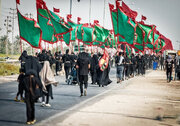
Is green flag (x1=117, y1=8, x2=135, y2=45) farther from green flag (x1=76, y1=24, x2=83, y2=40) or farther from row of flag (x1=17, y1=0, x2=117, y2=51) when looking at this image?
green flag (x1=76, y1=24, x2=83, y2=40)

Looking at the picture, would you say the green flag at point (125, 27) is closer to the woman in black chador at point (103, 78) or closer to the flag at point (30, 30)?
the woman in black chador at point (103, 78)

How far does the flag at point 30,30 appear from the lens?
15.0 metres

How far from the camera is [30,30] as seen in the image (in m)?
15.2

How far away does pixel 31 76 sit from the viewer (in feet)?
26.7

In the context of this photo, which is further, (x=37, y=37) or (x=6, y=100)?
(x=37, y=37)

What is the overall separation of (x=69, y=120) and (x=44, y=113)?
1370mm

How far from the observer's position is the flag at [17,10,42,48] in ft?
49.2

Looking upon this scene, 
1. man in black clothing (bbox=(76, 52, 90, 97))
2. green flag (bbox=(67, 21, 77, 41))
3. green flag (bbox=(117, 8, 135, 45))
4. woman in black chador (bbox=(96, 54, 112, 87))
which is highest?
green flag (bbox=(67, 21, 77, 41))

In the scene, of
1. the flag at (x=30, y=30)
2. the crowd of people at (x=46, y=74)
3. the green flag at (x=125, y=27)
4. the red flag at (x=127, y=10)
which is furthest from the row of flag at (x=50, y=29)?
the red flag at (x=127, y=10)

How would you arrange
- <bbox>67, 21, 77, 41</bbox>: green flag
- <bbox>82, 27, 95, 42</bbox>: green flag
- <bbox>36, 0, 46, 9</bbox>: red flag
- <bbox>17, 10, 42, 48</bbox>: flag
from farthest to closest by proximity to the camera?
<bbox>82, 27, 95, 42</bbox>: green flag < <bbox>67, 21, 77, 41</bbox>: green flag < <bbox>36, 0, 46, 9</bbox>: red flag < <bbox>17, 10, 42, 48</bbox>: flag

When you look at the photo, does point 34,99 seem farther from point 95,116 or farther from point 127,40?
point 127,40

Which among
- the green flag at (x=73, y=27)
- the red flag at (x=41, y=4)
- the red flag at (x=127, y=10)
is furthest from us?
the green flag at (x=73, y=27)

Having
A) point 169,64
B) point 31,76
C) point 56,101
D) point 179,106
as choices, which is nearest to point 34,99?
point 31,76

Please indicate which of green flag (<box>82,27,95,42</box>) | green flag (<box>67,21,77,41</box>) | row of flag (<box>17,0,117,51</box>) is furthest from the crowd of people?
green flag (<box>82,27,95,42</box>)
